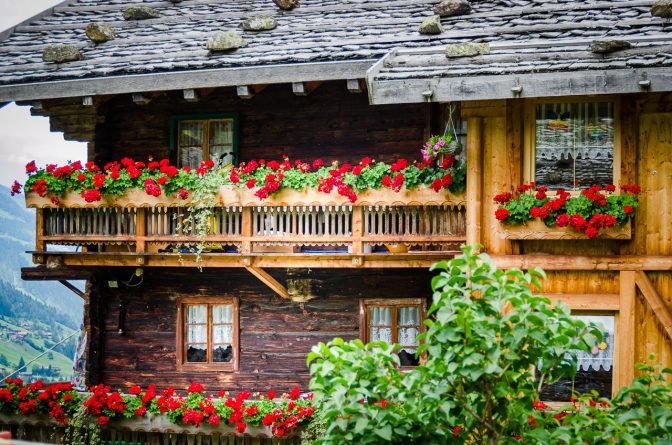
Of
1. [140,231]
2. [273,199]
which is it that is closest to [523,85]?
[273,199]

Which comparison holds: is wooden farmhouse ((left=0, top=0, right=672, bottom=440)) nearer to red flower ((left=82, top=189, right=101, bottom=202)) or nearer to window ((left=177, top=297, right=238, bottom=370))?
window ((left=177, top=297, right=238, bottom=370))

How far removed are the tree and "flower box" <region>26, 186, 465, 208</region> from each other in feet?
17.4

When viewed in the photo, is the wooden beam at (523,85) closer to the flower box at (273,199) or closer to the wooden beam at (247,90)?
the flower box at (273,199)

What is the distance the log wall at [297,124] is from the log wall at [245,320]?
2021 millimetres

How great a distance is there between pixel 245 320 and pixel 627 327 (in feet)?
21.4

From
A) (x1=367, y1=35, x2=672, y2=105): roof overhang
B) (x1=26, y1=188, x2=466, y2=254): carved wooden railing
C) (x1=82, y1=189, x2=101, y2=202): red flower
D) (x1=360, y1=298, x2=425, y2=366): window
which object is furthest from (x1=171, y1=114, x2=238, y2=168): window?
(x1=367, y1=35, x2=672, y2=105): roof overhang

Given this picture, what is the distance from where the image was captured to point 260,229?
12.4 meters

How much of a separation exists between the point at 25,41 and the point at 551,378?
11.8m

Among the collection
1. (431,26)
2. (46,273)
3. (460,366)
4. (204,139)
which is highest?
(431,26)

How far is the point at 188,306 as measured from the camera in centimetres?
1464

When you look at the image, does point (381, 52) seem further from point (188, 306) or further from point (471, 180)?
point (188, 306)

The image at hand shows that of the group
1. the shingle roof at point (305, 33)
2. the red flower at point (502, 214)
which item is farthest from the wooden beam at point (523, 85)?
the red flower at point (502, 214)

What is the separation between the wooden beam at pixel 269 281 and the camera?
1283 centimetres

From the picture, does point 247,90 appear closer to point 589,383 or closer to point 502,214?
point 502,214
